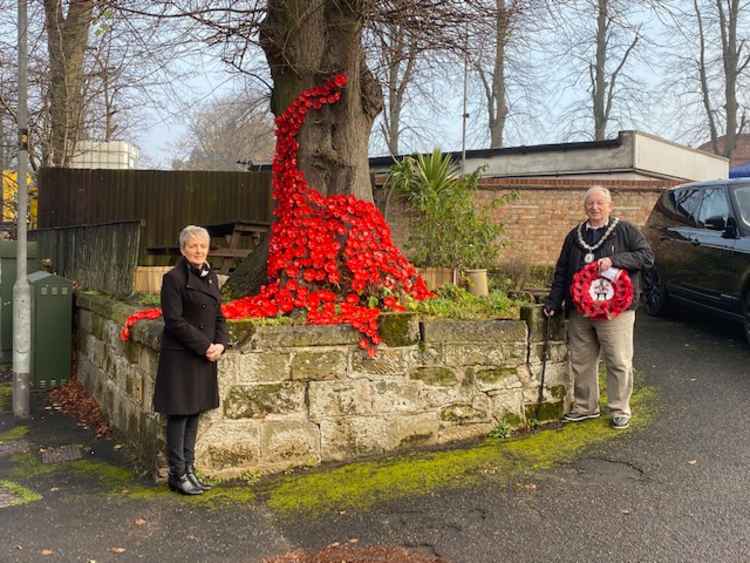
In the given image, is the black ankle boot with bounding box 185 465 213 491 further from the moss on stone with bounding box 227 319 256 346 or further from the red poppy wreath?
the red poppy wreath

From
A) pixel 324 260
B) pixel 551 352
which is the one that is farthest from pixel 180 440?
pixel 551 352

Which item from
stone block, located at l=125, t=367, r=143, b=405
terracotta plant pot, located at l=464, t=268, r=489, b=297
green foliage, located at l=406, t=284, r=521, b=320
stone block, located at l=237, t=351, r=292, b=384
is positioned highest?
terracotta plant pot, located at l=464, t=268, r=489, b=297

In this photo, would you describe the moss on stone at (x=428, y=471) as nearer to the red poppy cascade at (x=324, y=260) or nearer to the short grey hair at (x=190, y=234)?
the red poppy cascade at (x=324, y=260)

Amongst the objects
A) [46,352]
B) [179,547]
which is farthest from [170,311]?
[46,352]

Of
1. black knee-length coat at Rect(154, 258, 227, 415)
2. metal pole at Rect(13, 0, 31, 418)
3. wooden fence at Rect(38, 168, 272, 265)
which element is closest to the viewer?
black knee-length coat at Rect(154, 258, 227, 415)

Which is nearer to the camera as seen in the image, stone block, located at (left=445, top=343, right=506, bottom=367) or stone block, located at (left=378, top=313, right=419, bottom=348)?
stone block, located at (left=378, top=313, right=419, bottom=348)

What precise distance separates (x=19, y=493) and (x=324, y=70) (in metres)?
4.13

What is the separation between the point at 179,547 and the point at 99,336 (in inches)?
146

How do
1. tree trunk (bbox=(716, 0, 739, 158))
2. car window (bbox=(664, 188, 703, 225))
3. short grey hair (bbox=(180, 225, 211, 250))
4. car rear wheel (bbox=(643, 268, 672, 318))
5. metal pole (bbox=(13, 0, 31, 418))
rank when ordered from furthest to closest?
tree trunk (bbox=(716, 0, 739, 158)) → car rear wheel (bbox=(643, 268, 672, 318)) → car window (bbox=(664, 188, 703, 225)) → metal pole (bbox=(13, 0, 31, 418)) → short grey hair (bbox=(180, 225, 211, 250))

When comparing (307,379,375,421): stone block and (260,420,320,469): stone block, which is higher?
(307,379,375,421): stone block

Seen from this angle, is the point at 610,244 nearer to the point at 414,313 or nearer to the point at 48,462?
the point at 414,313

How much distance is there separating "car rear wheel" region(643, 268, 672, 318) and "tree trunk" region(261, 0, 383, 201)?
16.0 feet

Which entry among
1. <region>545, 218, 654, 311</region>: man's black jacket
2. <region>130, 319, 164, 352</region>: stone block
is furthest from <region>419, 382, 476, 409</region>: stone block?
<region>130, 319, 164, 352</region>: stone block

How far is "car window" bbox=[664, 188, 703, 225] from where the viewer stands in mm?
8461
